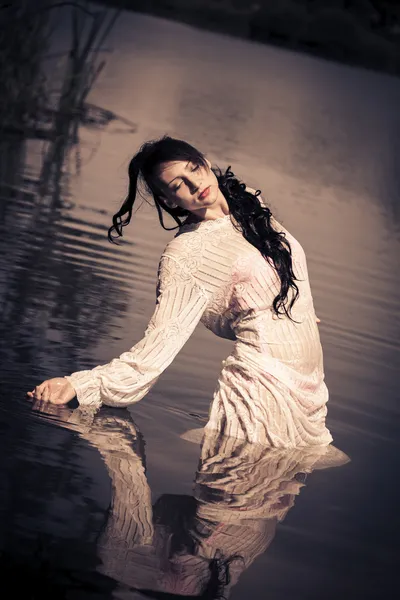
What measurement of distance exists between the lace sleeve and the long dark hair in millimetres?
146

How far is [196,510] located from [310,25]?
23.5m

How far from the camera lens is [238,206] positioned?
3.13 m

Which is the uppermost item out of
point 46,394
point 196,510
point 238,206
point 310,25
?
point 310,25

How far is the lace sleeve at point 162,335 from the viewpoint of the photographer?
3.01 metres

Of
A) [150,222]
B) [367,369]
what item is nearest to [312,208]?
[150,222]

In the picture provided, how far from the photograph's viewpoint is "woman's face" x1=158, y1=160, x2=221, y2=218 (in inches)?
118

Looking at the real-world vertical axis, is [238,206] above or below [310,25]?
below

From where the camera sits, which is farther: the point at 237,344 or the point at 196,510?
the point at 237,344

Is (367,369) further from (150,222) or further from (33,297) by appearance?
(150,222)

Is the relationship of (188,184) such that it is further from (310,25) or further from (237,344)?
(310,25)

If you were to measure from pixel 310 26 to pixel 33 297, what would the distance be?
71.5ft

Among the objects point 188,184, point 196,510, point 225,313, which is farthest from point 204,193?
point 196,510

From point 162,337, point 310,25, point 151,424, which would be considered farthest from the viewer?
point 310,25

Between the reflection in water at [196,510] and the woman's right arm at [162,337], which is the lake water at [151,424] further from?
the woman's right arm at [162,337]
